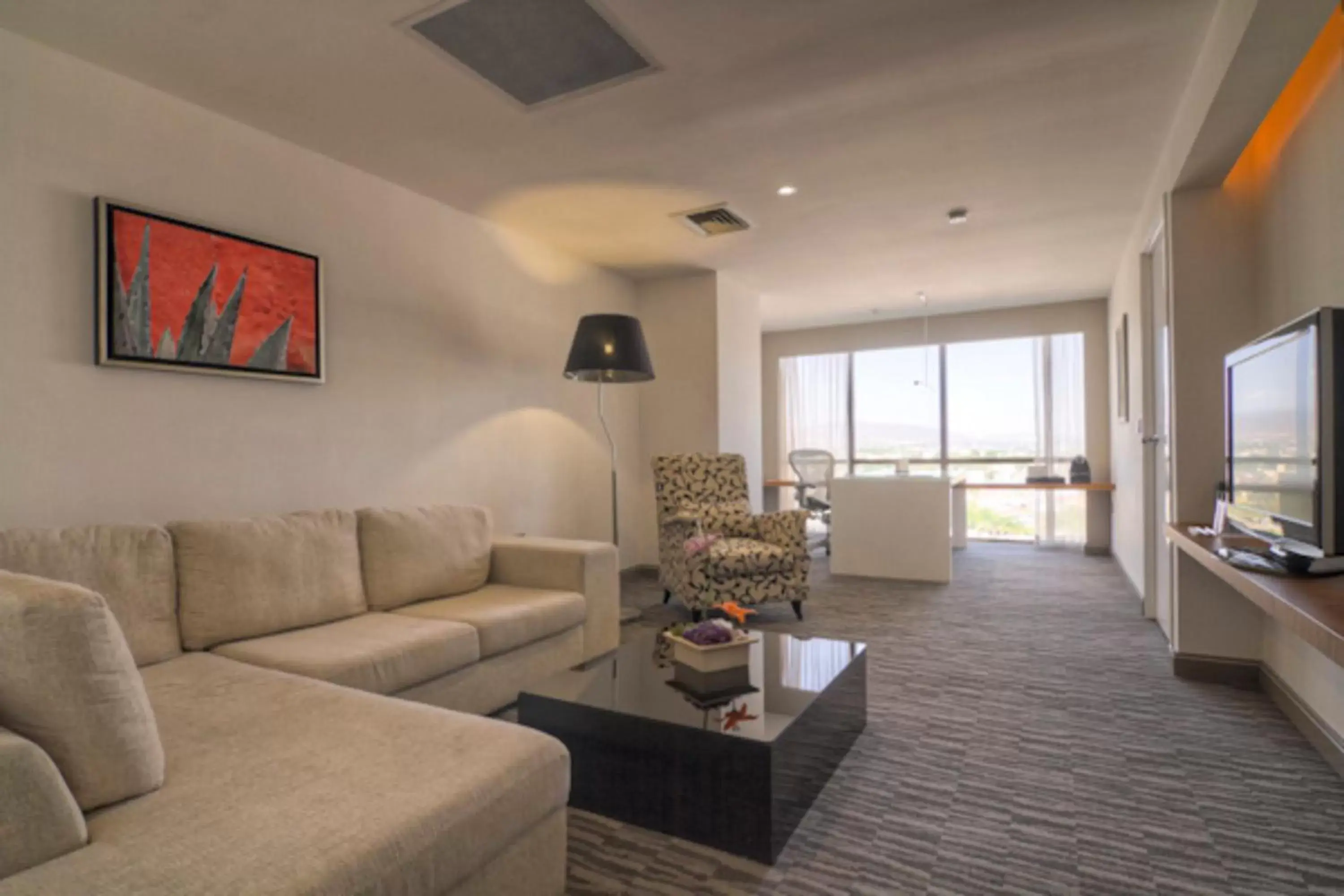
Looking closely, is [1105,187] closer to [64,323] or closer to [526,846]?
[526,846]

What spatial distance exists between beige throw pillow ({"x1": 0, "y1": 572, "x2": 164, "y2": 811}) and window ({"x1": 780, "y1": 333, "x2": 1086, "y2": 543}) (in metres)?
6.71

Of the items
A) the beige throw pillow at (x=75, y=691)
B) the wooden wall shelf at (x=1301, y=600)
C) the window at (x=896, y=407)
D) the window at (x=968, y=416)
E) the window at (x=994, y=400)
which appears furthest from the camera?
the window at (x=896, y=407)

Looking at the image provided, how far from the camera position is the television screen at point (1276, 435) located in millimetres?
1716

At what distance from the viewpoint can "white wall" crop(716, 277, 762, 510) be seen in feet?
17.8

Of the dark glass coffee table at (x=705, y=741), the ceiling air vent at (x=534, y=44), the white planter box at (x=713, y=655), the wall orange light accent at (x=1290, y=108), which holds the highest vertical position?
the ceiling air vent at (x=534, y=44)

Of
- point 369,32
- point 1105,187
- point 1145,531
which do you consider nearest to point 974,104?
point 1105,187

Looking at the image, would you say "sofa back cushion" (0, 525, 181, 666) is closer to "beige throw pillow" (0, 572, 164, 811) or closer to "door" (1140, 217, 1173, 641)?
"beige throw pillow" (0, 572, 164, 811)

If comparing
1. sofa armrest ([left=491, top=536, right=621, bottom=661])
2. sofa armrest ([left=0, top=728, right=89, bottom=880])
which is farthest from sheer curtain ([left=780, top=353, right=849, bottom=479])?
sofa armrest ([left=0, top=728, right=89, bottom=880])

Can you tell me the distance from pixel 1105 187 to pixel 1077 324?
11.4ft

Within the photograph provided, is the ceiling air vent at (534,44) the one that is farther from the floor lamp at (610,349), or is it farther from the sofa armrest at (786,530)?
the sofa armrest at (786,530)

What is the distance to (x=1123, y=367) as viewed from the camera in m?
5.32

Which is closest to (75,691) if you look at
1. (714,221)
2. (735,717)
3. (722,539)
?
(735,717)

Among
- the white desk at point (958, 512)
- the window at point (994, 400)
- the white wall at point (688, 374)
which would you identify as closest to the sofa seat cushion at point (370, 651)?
the white wall at point (688, 374)

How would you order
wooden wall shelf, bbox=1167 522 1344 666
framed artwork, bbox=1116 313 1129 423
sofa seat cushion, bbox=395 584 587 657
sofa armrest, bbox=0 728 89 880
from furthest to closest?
framed artwork, bbox=1116 313 1129 423 < sofa seat cushion, bbox=395 584 587 657 < wooden wall shelf, bbox=1167 522 1344 666 < sofa armrest, bbox=0 728 89 880
